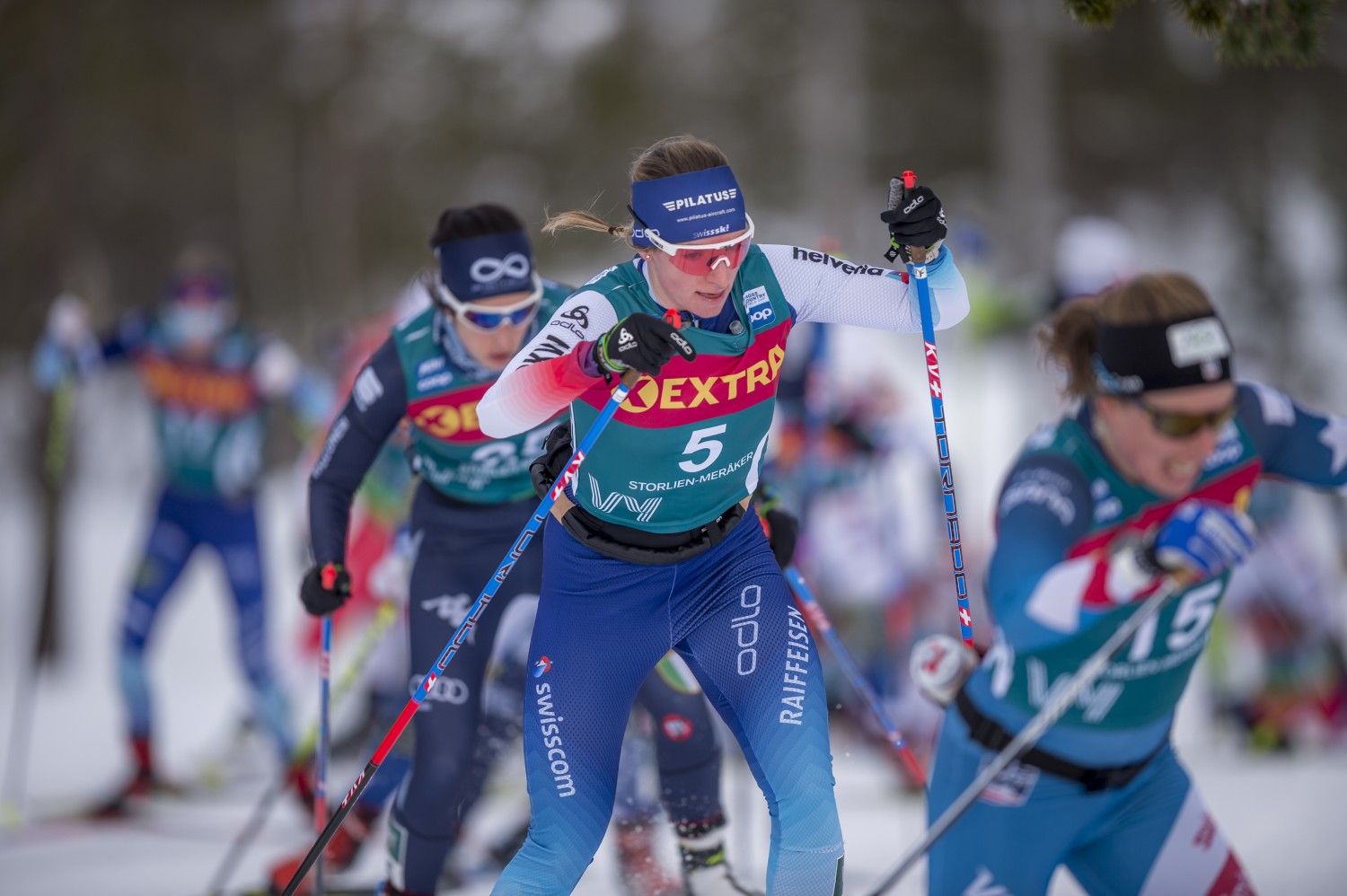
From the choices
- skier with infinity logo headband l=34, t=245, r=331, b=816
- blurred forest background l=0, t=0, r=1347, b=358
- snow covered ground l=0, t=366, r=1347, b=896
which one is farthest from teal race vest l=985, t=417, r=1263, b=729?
blurred forest background l=0, t=0, r=1347, b=358

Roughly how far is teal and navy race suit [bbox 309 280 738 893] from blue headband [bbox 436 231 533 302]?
179mm

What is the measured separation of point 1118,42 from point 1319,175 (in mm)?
7181

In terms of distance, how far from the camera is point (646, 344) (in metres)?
3.02

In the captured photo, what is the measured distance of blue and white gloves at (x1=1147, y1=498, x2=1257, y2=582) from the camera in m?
2.57

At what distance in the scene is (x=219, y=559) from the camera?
24.4ft

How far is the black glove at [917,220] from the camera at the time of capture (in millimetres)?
3371

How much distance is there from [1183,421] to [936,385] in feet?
3.04

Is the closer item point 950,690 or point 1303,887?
point 950,690

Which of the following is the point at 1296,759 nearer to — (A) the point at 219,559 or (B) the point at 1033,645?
(B) the point at 1033,645

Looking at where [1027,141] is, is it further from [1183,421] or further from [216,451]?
[1183,421]

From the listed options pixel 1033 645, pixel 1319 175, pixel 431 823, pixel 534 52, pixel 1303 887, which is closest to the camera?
pixel 1033 645

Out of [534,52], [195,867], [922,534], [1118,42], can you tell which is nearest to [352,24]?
[534,52]

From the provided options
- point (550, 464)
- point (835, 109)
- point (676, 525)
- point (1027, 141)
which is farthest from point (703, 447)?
point (835, 109)

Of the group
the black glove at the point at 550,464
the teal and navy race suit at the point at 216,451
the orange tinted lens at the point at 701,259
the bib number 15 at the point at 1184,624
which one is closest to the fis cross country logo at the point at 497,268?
the black glove at the point at 550,464
